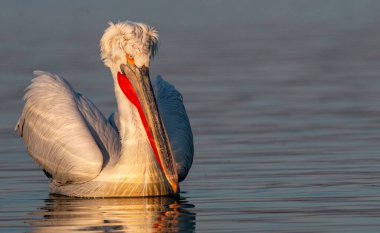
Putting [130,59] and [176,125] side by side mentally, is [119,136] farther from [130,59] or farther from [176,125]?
[130,59]

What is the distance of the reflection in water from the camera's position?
28.6 feet

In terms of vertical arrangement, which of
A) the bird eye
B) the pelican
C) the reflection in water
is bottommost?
the reflection in water

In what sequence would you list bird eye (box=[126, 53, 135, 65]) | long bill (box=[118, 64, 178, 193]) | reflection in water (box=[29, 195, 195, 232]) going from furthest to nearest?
bird eye (box=[126, 53, 135, 65]), long bill (box=[118, 64, 178, 193]), reflection in water (box=[29, 195, 195, 232])

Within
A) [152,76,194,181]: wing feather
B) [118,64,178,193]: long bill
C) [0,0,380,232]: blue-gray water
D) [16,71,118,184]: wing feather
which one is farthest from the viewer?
[152,76,194,181]: wing feather

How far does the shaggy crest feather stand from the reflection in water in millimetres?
1037

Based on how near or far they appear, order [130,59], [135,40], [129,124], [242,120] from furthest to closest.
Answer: [242,120], [129,124], [130,59], [135,40]

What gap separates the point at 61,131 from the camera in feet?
34.4

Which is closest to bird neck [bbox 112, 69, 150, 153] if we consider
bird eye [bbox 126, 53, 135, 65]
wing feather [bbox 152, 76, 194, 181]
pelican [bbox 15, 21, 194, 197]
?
pelican [bbox 15, 21, 194, 197]

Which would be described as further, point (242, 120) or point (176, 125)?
point (242, 120)

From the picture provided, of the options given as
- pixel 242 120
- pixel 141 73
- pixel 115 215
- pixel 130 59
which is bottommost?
pixel 115 215

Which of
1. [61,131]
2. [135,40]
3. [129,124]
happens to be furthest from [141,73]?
[61,131]

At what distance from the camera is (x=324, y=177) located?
10430 millimetres

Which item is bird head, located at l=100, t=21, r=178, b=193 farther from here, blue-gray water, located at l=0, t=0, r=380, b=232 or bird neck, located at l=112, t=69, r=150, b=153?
blue-gray water, located at l=0, t=0, r=380, b=232

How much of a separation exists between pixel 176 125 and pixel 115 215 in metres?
1.69
